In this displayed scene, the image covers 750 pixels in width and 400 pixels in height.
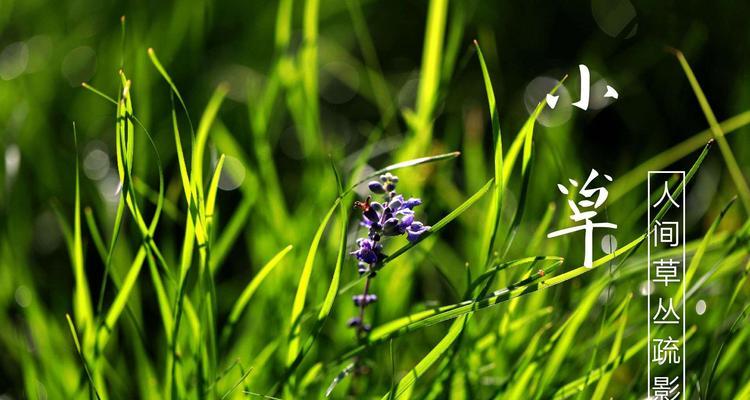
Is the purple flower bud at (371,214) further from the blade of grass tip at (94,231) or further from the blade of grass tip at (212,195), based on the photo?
the blade of grass tip at (94,231)

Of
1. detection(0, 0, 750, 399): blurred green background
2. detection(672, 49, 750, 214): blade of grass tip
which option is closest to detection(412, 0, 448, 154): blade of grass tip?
detection(0, 0, 750, 399): blurred green background

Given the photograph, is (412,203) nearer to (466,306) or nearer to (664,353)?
(466,306)

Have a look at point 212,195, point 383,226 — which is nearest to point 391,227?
point 383,226

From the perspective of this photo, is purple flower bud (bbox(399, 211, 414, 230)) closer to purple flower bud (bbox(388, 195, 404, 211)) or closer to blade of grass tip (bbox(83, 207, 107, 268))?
purple flower bud (bbox(388, 195, 404, 211))

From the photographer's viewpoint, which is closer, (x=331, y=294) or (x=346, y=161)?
A: (x=331, y=294)

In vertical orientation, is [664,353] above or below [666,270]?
below

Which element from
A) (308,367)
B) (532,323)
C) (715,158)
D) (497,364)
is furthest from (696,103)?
(308,367)

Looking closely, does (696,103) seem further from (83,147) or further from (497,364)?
(83,147)
